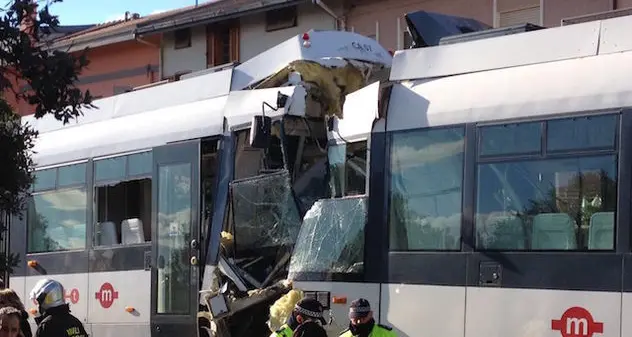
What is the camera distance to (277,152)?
30.9ft

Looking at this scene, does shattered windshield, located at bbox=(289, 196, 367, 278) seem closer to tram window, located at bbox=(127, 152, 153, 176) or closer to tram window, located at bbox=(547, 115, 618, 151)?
tram window, located at bbox=(547, 115, 618, 151)

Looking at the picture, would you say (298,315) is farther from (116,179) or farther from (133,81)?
Answer: (133,81)

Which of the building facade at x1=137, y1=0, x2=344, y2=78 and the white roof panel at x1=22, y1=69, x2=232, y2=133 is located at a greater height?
the building facade at x1=137, y1=0, x2=344, y2=78

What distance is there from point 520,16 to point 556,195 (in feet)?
44.3

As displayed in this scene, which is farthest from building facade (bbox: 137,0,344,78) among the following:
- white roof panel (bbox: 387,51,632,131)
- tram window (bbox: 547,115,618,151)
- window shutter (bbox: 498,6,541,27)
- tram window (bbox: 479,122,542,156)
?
tram window (bbox: 547,115,618,151)

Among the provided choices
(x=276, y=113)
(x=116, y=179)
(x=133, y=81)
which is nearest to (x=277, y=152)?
(x=276, y=113)

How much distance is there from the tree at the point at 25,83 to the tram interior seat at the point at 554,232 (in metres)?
3.31

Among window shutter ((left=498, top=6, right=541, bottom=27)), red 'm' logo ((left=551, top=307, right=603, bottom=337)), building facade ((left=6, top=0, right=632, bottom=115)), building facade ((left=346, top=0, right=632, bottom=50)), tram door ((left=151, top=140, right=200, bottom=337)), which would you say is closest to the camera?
red 'm' logo ((left=551, top=307, right=603, bottom=337))

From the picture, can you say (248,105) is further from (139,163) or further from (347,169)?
(139,163)

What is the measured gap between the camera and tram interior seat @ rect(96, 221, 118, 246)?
11.0m

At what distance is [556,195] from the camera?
6.95 metres

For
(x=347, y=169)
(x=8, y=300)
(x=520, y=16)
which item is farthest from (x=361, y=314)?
(x=520, y=16)

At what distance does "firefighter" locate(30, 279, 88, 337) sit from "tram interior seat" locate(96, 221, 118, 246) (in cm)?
397

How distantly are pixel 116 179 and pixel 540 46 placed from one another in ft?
17.6
